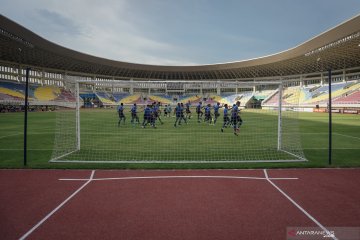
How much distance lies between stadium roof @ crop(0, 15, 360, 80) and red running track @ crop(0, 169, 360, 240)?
37191 millimetres

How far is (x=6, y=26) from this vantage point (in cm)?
3528

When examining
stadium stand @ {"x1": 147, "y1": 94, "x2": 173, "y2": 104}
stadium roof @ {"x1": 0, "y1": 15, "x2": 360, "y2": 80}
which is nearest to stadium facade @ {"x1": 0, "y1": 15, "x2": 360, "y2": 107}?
stadium roof @ {"x1": 0, "y1": 15, "x2": 360, "y2": 80}

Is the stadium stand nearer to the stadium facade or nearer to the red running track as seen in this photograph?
the stadium facade

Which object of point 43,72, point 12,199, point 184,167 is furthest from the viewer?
point 43,72

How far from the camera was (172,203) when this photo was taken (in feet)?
17.4

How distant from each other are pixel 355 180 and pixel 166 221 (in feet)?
17.9

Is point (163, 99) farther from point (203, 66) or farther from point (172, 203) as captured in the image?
point (203, 66)

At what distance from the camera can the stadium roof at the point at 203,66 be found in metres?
39.3

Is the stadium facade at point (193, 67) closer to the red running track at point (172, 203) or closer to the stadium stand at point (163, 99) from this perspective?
the stadium stand at point (163, 99)

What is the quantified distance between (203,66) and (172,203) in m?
71.6

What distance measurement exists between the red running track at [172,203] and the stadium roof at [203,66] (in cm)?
3719

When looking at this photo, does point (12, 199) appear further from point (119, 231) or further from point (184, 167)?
point (184, 167)

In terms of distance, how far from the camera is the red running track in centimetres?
421

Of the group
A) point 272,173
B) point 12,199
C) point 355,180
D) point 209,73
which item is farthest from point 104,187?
point 209,73
